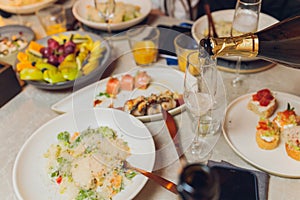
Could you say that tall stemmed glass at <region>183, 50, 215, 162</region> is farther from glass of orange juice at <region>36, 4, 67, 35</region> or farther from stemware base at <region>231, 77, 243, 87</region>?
glass of orange juice at <region>36, 4, 67, 35</region>

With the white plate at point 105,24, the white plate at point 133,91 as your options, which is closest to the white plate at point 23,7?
the white plate at point 105,24

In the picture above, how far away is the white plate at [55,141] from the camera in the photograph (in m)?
0.81

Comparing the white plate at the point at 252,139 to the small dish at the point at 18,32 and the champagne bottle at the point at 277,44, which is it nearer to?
the champagne bottle at the point at 277,44

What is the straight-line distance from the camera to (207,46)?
2.52 ft

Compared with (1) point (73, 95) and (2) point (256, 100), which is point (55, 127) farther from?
(2) point (256, 100)

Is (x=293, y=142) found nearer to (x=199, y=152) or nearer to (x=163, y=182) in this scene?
(x=199, y=152)

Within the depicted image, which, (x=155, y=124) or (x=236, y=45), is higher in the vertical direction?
(x=236, y=45)

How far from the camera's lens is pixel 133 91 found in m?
1.09

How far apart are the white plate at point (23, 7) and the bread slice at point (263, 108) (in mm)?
1032

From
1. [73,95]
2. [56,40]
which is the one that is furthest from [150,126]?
[56,40]

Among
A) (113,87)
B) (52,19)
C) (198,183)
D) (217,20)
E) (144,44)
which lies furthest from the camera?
(52,19)

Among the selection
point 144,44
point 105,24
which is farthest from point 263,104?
point 105,24

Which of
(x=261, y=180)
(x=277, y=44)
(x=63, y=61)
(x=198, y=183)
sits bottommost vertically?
(x=261, y=180)

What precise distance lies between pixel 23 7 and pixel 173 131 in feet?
3.23
